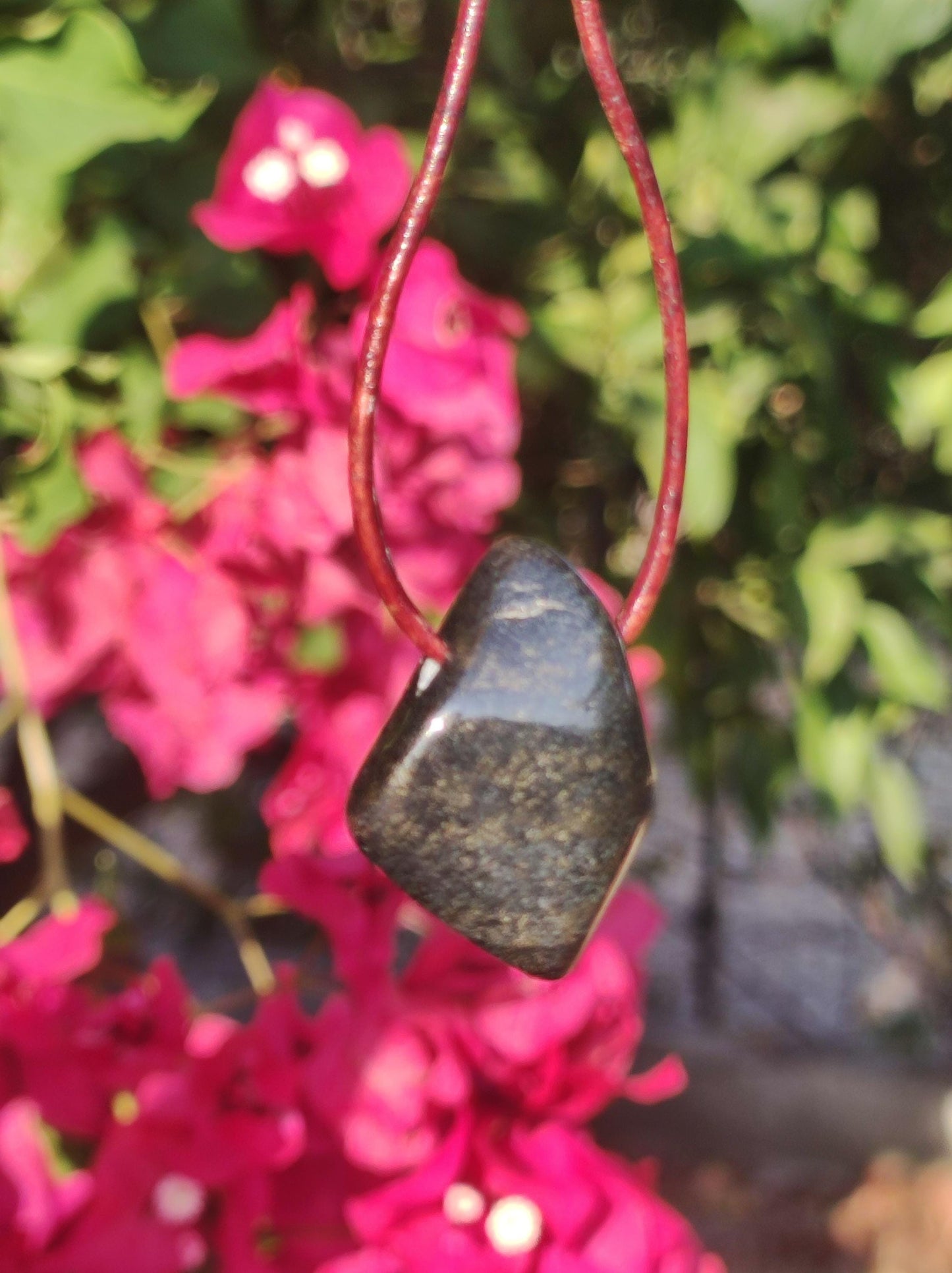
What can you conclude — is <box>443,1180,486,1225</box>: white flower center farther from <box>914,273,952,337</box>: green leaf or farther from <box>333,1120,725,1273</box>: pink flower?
<box>914,273,952,337</box>: green leaf

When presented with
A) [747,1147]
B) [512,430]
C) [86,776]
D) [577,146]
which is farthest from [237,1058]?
[747,1147]

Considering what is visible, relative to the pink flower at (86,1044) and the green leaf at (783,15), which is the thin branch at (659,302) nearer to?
the green leaf at (783,15)

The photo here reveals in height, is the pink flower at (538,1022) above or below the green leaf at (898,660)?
below

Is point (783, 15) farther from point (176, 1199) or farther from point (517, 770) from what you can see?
point (176, 1199)

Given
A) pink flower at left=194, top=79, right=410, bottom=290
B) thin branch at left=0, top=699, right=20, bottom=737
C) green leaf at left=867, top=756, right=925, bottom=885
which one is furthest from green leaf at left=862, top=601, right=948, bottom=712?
thin branch at left=0, top=699, right=20, bottom=737

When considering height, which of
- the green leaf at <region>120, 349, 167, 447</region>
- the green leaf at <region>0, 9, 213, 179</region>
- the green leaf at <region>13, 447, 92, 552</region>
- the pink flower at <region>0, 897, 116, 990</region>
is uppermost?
the green leaf at <region>0, 9, 213, 179</region>

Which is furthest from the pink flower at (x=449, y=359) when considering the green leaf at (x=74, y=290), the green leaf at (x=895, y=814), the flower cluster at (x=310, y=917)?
the green leaf at (x=895, y=814)
